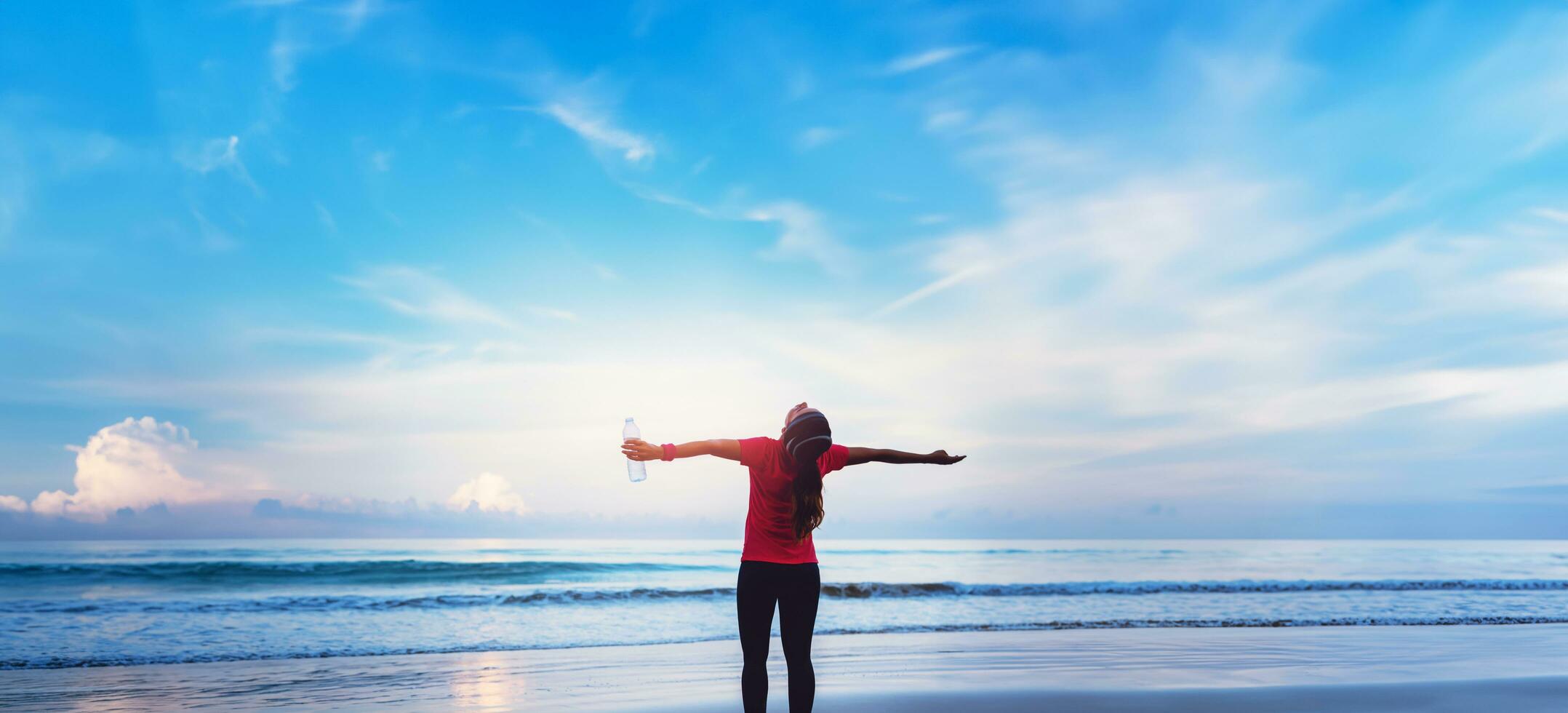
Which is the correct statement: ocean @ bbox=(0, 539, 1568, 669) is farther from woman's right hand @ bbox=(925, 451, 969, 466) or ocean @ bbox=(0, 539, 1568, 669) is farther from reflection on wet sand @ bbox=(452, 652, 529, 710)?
woman's right hand @ bbox=(925, 451, 969, 466)

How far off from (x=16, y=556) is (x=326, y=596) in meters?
17.7

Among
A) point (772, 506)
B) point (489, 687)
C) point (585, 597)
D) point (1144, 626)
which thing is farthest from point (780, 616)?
point (585, 597)

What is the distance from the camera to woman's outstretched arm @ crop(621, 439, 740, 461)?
3908 mm

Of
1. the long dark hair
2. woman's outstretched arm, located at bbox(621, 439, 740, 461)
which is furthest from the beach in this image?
woman's outstretched arm, located at bbox(621, 439, 740, 461)

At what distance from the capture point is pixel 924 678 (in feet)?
28.4

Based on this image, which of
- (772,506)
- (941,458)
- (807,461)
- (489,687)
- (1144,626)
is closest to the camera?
(807,461)

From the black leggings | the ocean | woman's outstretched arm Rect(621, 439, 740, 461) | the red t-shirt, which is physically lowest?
the ocean

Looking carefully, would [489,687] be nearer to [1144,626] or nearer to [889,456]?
[889,456]

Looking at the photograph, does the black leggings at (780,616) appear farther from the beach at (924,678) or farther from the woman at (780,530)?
the beach at (924,678)

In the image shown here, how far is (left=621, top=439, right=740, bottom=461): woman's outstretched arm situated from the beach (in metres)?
3.73

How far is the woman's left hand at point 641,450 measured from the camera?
12.8ft

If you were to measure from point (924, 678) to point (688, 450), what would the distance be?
572 centimetres

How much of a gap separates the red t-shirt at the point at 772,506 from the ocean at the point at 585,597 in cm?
911

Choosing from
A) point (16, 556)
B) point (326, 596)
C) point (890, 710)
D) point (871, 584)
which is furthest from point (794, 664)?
point (16, 556)
